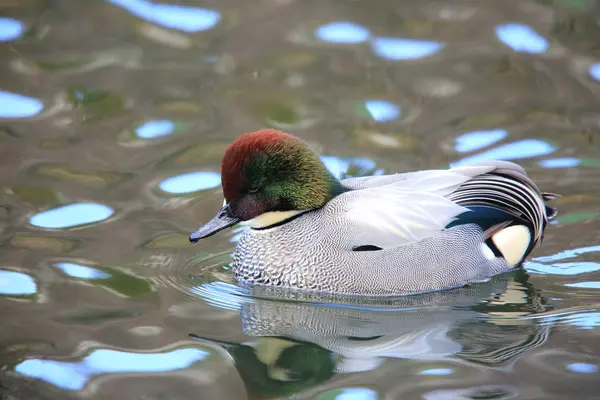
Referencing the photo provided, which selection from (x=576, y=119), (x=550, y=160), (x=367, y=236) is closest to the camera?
(x=367, y=236)

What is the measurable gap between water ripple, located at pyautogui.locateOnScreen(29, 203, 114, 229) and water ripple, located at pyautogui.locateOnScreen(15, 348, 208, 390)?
2.06m

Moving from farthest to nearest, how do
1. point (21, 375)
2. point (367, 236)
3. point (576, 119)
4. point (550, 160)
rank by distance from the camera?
point (576, 119) < point (550, 160) < point (367, 236) < point (21, 375)

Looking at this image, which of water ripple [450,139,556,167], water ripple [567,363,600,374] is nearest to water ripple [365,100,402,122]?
water ripple [450,139,556,167]

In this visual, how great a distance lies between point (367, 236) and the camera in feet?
21.1

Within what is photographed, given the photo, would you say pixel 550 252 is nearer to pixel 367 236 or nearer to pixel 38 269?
pixel 367 236

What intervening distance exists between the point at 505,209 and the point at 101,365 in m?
3.03

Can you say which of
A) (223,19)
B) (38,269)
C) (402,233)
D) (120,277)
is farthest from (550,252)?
(223,19)

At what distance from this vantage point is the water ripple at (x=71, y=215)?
7.46m

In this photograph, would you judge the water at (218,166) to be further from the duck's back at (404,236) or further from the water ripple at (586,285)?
the duck's back at (404,236)

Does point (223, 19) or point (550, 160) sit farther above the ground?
point (223, 19)

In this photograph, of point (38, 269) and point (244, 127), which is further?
point (244, 127)

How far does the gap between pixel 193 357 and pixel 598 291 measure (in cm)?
279

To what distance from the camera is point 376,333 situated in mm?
5938

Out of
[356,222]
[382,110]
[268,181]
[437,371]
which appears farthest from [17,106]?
[437,371]
